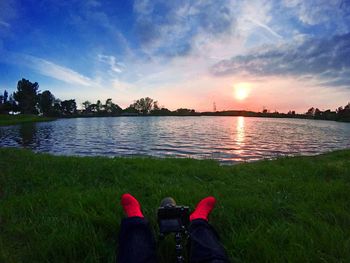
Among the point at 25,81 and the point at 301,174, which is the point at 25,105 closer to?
the point at 25,81

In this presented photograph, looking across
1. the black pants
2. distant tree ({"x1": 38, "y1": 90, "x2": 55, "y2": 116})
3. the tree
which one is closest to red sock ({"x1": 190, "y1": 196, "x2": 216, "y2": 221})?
the black pants

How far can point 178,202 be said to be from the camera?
4867 millimetres

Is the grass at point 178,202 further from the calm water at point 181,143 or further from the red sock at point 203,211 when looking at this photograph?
the calm water at point 181,143

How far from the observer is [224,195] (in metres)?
5.47

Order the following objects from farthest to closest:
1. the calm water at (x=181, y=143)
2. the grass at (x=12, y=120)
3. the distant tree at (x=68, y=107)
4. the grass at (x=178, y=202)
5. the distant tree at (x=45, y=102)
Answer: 1. the distant tree at (x=68, y=107)
2. the distant tree at (x=45, y=102)
3. the grass at (x=12, y=120)
4. the calm water at (x=181, y=143)
5. the grass at (x=178, y=202)

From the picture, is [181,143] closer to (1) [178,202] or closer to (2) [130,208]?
(1) [178,202]

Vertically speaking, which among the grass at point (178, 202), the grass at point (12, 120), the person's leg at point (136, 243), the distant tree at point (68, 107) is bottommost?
the grass at point (12, 120)

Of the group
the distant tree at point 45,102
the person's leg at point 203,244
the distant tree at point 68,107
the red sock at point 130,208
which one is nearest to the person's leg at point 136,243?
the red sock at point 130,208

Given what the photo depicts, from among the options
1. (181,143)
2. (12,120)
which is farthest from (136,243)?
(12,120)

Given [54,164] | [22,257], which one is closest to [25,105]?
[54,164]

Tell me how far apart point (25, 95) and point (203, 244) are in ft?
417

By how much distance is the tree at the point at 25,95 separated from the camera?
106 meters

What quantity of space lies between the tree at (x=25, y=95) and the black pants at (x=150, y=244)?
4961 inches

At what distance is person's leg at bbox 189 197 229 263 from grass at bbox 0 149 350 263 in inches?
19.8
